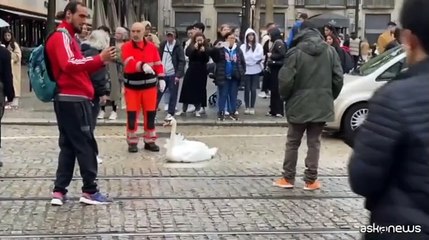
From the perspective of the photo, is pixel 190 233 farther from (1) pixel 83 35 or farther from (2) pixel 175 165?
(1) pixel 83 35

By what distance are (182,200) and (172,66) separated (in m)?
7.55

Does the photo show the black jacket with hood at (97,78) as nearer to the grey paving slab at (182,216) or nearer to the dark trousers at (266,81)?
the grey paving slab at (182,216)

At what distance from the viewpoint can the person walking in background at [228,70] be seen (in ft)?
48.0

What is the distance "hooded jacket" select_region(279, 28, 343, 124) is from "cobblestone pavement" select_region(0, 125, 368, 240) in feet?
2.73

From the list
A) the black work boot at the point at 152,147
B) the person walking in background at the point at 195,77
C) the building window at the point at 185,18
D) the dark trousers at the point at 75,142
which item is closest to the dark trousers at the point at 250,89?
the person walking in background at the point at 195,77

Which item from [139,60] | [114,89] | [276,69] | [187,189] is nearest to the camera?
[187,189]

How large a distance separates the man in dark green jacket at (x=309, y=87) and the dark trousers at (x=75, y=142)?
82.7 inches

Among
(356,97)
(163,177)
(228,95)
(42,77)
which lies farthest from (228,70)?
(42,77)

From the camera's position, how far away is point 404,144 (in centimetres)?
266

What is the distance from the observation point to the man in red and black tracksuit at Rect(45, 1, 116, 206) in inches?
269

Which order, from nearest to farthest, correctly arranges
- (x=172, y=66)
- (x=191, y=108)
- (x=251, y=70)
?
(x=172, y=66), (x=251, y=70), (x=191, y=108)

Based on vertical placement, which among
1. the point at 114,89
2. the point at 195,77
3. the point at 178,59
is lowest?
the point at 114,89

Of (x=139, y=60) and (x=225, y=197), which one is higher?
(x=139, y=60)

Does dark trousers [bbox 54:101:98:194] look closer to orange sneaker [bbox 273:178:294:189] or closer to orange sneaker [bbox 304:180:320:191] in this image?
orange sneaker [bbox 273:178:294:189]
